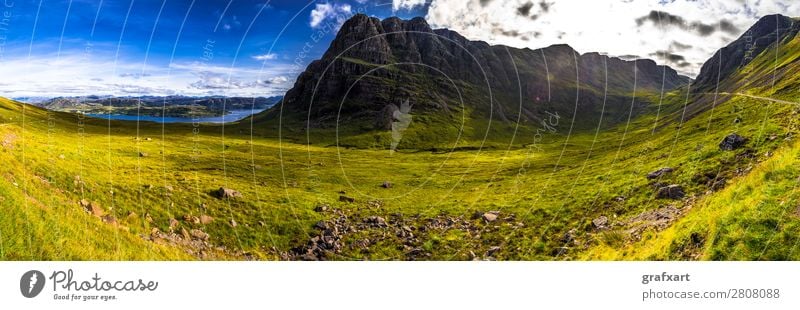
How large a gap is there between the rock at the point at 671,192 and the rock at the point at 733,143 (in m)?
4.10

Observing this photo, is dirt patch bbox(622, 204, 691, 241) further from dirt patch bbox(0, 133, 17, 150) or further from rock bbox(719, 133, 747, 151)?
dirt patch bbox(0, 133, 17, 150)

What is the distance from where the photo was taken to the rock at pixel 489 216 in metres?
18.4

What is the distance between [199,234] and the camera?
15195 millimetres

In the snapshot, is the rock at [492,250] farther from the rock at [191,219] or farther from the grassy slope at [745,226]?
the rock at [191,219]

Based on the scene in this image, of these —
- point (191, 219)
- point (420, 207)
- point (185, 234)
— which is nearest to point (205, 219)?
point (191, 219)

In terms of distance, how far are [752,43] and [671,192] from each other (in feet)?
25.9

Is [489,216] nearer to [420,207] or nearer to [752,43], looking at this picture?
[420,207]

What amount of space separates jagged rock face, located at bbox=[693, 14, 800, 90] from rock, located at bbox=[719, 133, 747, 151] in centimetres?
299

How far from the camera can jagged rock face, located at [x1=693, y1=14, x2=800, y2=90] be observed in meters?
15.0

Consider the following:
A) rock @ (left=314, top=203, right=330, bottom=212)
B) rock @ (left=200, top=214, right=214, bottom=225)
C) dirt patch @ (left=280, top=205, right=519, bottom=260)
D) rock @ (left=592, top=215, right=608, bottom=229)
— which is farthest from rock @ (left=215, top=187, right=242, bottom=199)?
rock @ (left=592, top=215, right=608, bottom=229)
